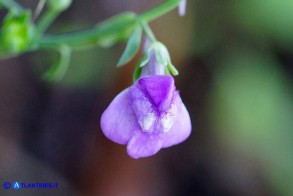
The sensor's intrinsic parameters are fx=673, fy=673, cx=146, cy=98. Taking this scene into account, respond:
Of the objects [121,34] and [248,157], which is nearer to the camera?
[121,34]

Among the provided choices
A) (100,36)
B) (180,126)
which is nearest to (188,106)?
(100,36)

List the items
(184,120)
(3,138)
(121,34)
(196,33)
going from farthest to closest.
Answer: (196,33)
(3,138)
(121,34)
(184,120)

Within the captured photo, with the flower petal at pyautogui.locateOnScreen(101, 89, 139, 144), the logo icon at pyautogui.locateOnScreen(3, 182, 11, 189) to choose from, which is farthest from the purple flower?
the logo icon at pyautogui.locateOnScreen(3, 182, 11, 189)

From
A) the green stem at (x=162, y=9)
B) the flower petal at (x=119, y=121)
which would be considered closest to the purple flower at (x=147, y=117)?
the flower petal at (x=119, y=121)

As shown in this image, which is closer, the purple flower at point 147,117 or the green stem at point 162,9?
the purple flower at point 147,117

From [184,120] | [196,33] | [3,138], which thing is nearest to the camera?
[184,120]

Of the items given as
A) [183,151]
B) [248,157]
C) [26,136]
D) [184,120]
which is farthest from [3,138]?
[184,120]

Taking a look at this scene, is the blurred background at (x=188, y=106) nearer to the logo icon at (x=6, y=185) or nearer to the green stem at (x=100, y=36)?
the logo icon at (x=6, y=185)

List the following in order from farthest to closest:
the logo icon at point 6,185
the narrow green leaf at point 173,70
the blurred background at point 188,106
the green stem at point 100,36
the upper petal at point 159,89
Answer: the blurred background at point 188,106
the logo icon at point 6,185
the green stem at point 100,36
the narrow green leaf at point 173,70
the upper petal at point 159,89

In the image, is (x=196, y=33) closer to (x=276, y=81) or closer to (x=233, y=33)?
(x=233, y=33)
